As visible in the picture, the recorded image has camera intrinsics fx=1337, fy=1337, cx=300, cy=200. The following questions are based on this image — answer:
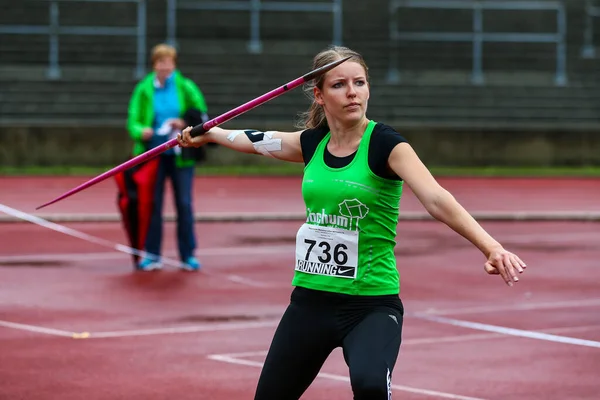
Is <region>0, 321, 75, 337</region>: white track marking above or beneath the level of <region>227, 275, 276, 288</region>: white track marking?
above

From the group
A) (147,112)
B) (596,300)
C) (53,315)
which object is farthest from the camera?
(147,112)

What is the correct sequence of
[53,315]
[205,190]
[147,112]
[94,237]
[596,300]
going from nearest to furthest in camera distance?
[53,315], [596,300], [147,112], [94,237], [205,190]

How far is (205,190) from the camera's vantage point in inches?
888

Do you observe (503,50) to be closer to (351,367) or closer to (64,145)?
(64,145)

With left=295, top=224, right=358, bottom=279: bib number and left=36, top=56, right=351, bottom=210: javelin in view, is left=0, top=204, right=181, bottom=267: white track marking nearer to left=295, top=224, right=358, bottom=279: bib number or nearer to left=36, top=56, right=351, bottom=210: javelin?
left=36, top=56, right=351, bottom=210: javelin

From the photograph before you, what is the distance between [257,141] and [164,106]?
21.5ft

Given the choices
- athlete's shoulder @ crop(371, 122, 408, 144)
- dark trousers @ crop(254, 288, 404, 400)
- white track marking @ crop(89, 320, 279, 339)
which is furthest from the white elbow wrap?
white track marking @ crop(89, 320, 279, 339)

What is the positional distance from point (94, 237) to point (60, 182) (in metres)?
8.03

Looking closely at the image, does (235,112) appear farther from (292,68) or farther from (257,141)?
(292,68)

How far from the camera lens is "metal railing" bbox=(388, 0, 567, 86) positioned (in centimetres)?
3077

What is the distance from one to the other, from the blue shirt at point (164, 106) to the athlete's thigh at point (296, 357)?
24.1ft

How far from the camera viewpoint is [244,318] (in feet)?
33.5

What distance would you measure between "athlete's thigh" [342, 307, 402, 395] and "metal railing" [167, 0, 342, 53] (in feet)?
83.1

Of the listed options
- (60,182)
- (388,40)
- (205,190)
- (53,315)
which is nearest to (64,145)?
(60,182)
